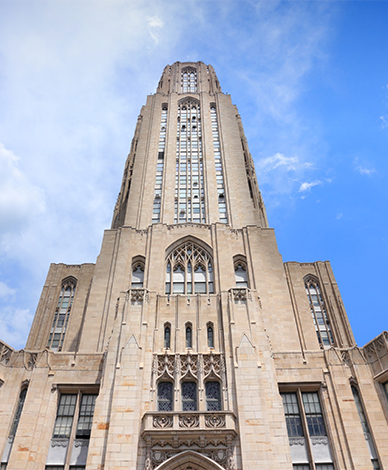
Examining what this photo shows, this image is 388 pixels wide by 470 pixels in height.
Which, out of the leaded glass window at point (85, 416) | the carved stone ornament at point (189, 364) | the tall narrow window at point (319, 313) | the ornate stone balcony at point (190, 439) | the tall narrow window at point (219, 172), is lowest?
the ornate stone balcony at point (190, 439)

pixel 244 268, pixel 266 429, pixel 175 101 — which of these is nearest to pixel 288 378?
pixel 266 429

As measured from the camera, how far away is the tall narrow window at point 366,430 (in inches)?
916

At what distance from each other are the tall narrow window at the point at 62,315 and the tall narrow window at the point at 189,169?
13198 mm

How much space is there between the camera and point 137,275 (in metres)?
37.4

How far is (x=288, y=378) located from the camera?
26312mm

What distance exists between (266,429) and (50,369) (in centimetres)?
1404

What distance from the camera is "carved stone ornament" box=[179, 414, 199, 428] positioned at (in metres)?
22.9

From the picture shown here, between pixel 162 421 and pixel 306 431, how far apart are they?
8744 mm

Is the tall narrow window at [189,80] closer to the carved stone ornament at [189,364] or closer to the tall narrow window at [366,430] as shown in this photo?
the carved stone ornament at [189,364]

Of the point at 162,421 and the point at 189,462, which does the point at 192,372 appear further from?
the point at 189,462

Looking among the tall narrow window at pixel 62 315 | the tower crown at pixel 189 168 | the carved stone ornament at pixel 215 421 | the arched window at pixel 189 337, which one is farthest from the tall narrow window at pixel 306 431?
the tall narrow window at pixel 62 315

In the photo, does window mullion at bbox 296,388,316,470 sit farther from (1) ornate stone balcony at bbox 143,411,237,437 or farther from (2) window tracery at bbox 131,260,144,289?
(2) window tracery at bbox 131,260,144,289

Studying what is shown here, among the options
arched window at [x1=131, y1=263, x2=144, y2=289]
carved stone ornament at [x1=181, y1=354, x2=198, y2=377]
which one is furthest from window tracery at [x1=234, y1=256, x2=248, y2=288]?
carved stone ornament at [x1=181, y1=354, x2=198, y2=377]

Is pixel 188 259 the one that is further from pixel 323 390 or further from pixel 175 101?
pixel 175 101
